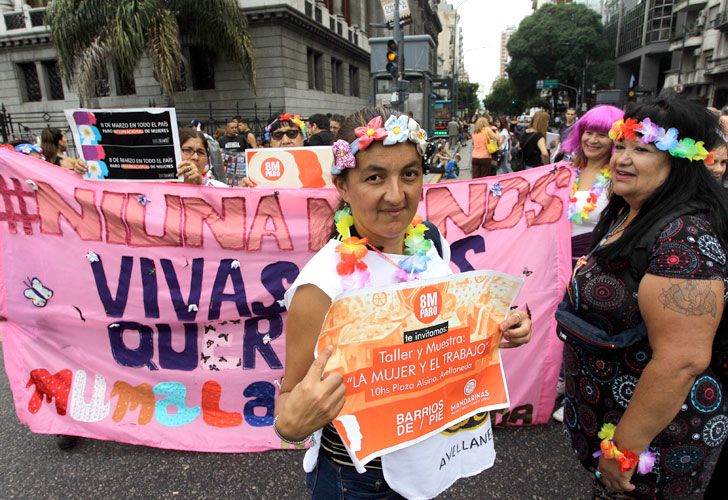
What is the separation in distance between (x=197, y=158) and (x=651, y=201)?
3.09 meters

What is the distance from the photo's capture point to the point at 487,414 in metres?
1.54

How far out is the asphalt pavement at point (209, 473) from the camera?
2.61m

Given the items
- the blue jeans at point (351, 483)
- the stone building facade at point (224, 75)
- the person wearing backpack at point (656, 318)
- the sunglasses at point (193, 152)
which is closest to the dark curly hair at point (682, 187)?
the person wearing backpack at point (656, 318)

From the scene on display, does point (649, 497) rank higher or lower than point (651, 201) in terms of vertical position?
lower

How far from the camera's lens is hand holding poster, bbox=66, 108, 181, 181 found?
281 cm

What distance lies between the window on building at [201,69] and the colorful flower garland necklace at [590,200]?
19.6 metres

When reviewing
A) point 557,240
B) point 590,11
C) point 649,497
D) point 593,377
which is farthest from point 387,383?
point 590,11

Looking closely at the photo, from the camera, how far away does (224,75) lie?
767 inches

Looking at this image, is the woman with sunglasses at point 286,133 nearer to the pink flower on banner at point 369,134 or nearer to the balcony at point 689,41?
the pink flower on banner at point 369,134

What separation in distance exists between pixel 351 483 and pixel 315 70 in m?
24.8

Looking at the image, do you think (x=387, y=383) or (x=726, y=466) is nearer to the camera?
(x=387, y=383)

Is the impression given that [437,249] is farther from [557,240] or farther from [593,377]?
[557,240]

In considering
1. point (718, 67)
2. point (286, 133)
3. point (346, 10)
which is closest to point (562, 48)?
point (718, 67)

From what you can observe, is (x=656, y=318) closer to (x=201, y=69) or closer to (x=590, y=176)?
(x=590, y=176)
